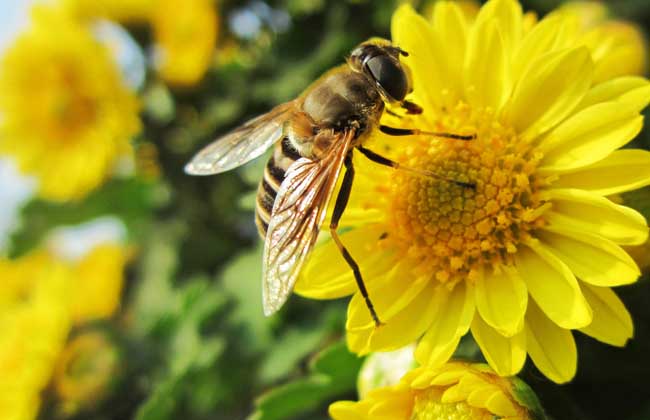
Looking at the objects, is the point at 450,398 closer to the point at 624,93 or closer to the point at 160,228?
the point at 624,93

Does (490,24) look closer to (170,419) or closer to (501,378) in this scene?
(501,378)

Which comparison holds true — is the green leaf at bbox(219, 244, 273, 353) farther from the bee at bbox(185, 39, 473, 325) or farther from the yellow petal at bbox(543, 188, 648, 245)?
the yellow petal at bbox(543, 188, 648, 245)

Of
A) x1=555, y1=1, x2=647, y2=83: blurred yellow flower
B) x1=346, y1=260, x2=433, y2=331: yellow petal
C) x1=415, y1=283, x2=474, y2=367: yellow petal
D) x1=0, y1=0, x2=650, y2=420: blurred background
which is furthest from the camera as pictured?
x1=0, y1=0, x2=650, y2=420: blurred background

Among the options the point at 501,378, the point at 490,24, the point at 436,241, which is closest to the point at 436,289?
the point at 436,241

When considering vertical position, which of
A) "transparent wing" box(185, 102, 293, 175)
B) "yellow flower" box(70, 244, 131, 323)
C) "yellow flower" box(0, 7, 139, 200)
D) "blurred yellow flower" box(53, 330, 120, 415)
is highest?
"transparent wing" box(185, 102, 293, 175)

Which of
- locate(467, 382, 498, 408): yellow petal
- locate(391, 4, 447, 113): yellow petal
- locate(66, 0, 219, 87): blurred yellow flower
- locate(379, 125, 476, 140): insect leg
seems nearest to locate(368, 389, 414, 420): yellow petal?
locate(467, 382, 498, 408): yellow petal

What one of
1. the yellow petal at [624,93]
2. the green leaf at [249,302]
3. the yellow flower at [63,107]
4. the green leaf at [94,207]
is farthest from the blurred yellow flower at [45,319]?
the yellow petal at [624,93]

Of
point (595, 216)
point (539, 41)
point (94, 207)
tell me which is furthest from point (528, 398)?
point (94, 207)
